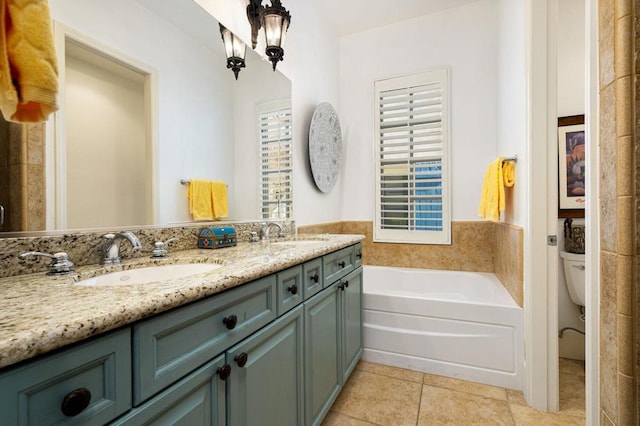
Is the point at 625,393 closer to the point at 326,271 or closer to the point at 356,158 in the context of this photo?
the point at 326,271

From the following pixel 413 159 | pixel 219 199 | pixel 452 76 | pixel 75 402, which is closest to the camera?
pixel 75 402

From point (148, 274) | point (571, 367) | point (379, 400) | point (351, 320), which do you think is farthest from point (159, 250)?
point (571, 367)

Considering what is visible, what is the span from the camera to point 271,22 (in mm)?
1767

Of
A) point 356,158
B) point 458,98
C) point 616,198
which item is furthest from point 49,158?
point 458,98

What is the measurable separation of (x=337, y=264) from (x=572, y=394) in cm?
166

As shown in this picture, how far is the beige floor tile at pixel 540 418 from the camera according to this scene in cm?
156

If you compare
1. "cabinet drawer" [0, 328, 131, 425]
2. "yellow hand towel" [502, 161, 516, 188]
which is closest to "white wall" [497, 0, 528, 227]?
"yellow hand towel" [502, 161, 516, 188]

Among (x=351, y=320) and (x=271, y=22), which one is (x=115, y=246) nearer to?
(x=351, y=320)

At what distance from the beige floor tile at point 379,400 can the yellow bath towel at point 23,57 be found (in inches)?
73.5

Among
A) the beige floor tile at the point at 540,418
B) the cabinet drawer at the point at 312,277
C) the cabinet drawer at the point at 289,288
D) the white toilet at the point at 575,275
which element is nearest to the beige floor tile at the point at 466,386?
the beige floor tile at the point at 540,418

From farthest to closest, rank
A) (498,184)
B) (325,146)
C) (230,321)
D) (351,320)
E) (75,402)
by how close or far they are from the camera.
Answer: (325,146) < (498,184) < (351,320) < (230,321) < (75,402)

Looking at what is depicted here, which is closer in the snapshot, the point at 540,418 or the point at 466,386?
the point at 540,418

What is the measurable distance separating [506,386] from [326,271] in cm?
145

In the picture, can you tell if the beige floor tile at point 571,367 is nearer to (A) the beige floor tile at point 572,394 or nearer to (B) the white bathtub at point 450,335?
(A) the beige floor tile at point 572,394
